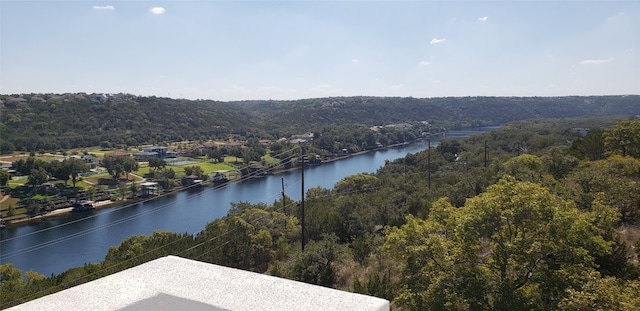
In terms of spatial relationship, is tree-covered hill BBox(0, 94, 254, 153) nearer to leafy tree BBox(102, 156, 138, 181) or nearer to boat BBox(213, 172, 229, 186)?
leafy tree BBox(102, 156, 138, 181)

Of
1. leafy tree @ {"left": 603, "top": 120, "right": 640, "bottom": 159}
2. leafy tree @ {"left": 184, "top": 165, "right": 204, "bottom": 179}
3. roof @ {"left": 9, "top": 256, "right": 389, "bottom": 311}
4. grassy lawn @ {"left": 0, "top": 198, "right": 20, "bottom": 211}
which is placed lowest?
grassy lawn @ {"left": 0, "top": 198, "right": 20, "bottom": 211}

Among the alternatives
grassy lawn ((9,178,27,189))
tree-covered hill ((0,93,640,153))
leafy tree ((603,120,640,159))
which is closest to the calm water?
grassy lawn ((9,178,27,189))

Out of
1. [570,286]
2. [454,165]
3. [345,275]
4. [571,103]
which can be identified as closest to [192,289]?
[570,286]

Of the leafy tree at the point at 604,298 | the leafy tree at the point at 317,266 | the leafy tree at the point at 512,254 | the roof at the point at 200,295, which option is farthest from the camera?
the leafy tree at the point at 317,266

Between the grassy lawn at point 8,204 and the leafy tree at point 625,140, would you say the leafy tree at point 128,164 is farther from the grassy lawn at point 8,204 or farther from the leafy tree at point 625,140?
the leafy tree at point 625,140

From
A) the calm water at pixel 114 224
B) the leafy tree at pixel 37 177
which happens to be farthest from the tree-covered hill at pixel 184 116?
the calm water at pixel 114 224

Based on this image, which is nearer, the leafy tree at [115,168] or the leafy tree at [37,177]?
the leafy tree at [37,177]
